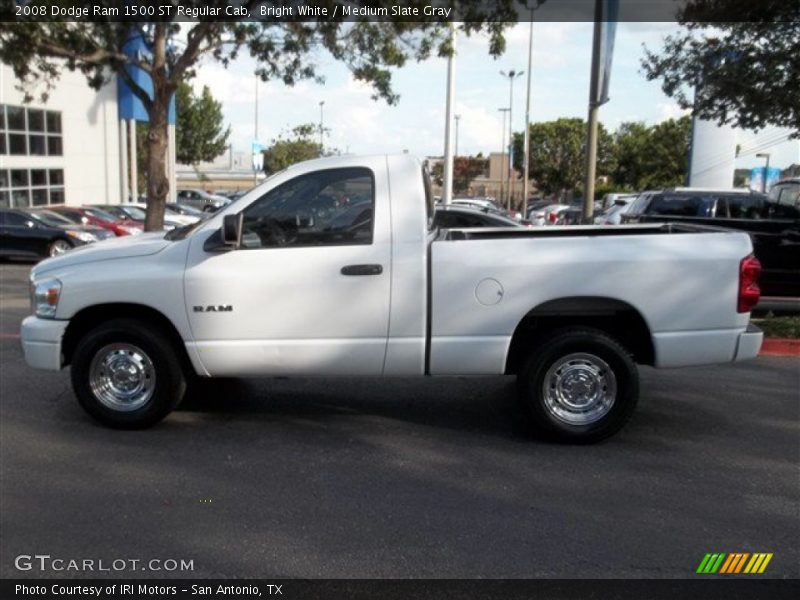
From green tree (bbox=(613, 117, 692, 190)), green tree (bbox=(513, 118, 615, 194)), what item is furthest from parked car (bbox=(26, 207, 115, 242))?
green tree (bbox=(513, 118, 615, 194))

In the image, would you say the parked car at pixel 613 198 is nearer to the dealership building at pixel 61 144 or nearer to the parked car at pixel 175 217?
the parked car at pixel 175 217

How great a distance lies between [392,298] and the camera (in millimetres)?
5824

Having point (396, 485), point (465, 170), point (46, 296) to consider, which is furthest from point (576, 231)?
point (465, 170)

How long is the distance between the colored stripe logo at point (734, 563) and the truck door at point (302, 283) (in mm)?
2599

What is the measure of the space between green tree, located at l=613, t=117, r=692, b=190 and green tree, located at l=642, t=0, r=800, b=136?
1714 inches

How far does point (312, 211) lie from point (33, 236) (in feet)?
55.5

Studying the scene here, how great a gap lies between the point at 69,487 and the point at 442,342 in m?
2.61

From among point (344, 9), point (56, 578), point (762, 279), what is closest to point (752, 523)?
point (56, 578)

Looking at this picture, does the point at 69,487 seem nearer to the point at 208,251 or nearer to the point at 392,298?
the point at 208,251

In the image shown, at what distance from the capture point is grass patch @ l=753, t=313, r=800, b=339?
964cm

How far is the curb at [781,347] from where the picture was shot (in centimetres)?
911

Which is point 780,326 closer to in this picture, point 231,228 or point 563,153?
point 231,228

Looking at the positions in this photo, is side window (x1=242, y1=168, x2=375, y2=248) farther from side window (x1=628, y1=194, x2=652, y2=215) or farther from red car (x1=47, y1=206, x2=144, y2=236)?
red car (x1=47, y1=206, x2=144, y2=236)

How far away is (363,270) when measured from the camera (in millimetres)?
5793
